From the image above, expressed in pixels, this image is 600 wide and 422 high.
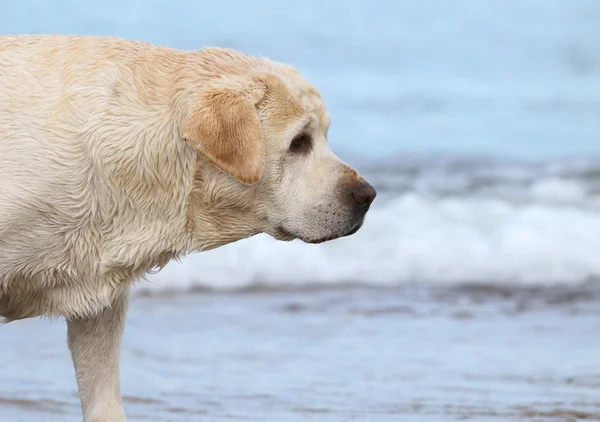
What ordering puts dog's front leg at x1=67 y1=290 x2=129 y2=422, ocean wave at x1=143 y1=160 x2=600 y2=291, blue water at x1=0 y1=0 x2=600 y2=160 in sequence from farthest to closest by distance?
blue water at x1=0 y1=0 x2=600 y2=160 → ocean wave at x1=143 y1=160 x2=600 y2=291 → dog's front leg at x1=67 y1=290 x2=129 y2=422

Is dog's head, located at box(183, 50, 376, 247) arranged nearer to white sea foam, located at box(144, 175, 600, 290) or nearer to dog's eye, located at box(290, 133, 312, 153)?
dog's eye, located at box(290, 133, 312, 153)

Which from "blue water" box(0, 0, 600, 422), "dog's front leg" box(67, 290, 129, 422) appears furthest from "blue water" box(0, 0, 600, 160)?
"dog's front leg" box(67, 290, 129, 422)

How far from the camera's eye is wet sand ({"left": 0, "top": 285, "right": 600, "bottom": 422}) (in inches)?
219

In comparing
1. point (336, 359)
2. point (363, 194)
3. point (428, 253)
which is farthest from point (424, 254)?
point (363, 194)

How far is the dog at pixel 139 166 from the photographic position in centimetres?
415

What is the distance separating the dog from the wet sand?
1.34 m

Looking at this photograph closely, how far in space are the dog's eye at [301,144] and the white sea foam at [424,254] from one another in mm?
4570

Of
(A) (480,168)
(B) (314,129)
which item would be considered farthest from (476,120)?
(B) (314,129)

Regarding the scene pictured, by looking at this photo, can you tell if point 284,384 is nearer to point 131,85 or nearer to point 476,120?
point 131,85

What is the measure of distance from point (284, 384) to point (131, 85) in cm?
227

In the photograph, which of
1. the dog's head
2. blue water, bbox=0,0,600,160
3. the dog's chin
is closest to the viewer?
the dog's head

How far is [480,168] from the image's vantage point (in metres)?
14.5

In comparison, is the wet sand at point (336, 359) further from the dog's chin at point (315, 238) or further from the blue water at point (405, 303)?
the dog's chin at point (315, 238)

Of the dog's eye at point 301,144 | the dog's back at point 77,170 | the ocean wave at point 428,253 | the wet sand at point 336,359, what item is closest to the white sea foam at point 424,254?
the ocean wave at point 428,253
